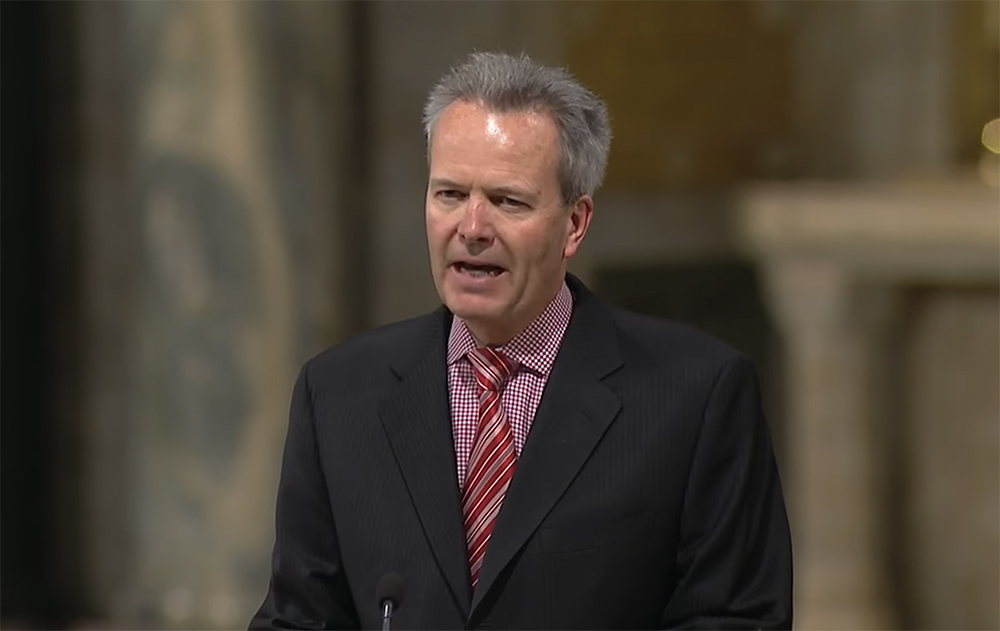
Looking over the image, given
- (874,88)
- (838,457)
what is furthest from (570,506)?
(874,88)

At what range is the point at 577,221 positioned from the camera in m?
2.02

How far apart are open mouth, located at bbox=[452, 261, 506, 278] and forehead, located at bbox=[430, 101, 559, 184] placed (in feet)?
0.34

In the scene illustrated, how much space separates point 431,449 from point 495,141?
14.7 inches

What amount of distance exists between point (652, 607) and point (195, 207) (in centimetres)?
314

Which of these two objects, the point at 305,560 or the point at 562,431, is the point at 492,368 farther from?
the point at 305,560

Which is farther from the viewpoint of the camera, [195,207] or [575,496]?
[195,207]

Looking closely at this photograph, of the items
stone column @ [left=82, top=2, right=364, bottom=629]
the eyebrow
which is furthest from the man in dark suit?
stone column @ [left=82, top=2, right=364, bottom=629]

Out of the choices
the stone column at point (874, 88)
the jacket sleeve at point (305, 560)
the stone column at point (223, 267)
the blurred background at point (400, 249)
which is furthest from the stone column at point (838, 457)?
the jacket sleeve at point (305, 560)

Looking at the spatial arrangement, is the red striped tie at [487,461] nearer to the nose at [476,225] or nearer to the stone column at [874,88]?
the nose at [476,225]

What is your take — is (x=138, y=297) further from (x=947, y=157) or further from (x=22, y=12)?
(x=947, y=157)

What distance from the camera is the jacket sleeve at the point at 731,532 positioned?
1917 millimetres

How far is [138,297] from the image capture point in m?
5.01

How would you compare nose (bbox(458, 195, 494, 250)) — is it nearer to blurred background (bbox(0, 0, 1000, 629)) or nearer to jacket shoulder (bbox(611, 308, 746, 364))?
jacket shoulder (bbox(611, 308, 746, 364))

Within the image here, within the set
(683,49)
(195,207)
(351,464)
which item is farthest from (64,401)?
(351,464)
